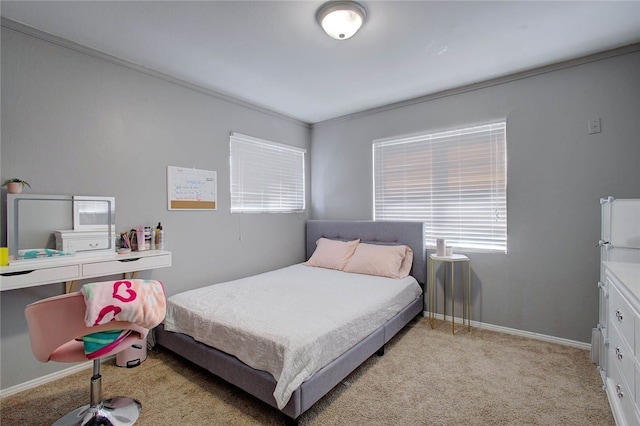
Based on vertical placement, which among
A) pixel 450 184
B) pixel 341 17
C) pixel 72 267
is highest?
pixel 341 17

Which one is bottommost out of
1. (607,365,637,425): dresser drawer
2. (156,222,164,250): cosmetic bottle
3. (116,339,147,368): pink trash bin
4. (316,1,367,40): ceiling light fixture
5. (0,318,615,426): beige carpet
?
(0,318,615,426): beige carpet

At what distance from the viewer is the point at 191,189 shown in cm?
302

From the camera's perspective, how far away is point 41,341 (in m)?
1.50

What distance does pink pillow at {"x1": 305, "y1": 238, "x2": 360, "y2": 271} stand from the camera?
355 centimetres

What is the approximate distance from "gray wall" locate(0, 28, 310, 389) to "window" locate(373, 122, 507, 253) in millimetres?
1685

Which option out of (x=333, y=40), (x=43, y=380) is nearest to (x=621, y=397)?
(x=333, y=40)

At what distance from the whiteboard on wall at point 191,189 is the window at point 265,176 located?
0.95 ft

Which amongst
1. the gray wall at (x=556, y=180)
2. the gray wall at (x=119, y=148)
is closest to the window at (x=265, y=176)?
the gray wall at (x=119, y=148)

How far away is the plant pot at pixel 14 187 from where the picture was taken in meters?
1.97

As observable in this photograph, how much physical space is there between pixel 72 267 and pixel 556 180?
158 inches

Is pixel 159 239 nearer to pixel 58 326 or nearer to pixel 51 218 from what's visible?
pixel 51 218

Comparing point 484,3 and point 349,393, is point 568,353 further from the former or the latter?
point 484,3

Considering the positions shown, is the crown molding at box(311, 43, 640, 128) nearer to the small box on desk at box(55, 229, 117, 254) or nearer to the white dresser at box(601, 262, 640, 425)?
the white dresser at box(601, 262, 640, 425)

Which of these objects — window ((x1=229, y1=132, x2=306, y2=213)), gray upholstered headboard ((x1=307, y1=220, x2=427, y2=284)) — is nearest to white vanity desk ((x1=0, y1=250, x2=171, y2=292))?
window ((x1=229, y1=132, x2=306, y2=213))
